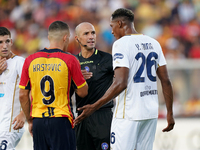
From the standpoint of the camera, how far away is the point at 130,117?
175 inches

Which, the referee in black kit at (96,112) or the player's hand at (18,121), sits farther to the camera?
the referee in black kit at (96,112)

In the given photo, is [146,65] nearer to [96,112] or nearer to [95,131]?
[96,112]

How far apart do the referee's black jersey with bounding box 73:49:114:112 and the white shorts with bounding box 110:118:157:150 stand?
121cm

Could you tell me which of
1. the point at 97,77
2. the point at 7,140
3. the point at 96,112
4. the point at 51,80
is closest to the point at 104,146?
the point at 96,112

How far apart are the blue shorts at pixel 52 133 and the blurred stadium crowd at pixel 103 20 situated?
824 centimetres

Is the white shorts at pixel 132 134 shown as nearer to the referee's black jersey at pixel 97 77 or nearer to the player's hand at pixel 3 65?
the referee's black jersey at pixel 97 77

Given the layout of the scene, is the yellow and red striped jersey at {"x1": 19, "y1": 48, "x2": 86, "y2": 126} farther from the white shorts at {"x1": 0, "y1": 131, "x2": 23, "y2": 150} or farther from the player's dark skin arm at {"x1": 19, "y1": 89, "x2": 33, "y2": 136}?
the white shorts at {"x1": 0, "y1": 131, "x2": 23, "y2": 150}

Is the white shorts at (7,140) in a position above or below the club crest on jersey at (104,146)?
above

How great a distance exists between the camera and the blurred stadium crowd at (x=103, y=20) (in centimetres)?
1296

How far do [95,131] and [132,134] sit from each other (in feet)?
4.43

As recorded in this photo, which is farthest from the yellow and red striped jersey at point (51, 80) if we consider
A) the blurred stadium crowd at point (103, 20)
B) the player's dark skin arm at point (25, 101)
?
the blurred stadium crowd at point (103, 20)

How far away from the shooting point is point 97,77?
5.74m

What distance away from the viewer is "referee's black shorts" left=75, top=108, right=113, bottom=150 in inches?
223

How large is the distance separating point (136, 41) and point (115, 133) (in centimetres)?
127
